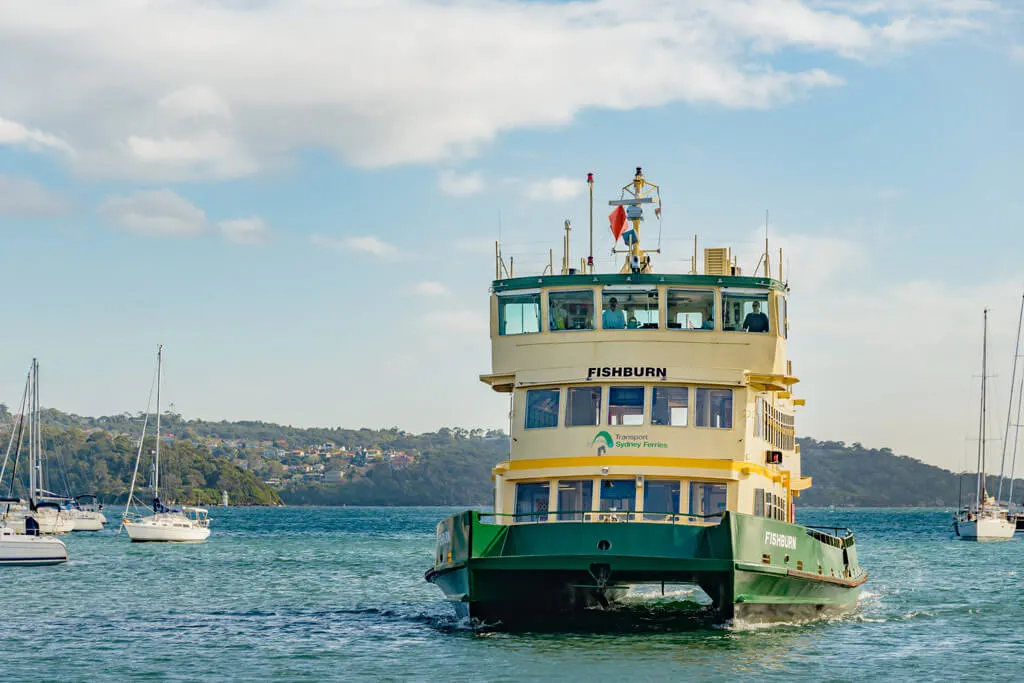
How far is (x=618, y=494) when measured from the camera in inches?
1117

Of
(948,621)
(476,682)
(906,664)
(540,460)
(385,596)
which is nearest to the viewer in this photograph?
(476,682)

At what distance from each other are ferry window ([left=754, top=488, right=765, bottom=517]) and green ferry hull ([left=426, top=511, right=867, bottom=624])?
1.04m

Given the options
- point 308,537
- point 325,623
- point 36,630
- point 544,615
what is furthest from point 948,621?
point 308,537

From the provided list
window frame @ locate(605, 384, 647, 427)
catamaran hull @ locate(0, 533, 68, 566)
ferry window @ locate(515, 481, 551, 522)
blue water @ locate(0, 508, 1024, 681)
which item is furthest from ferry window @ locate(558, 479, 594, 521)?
catamaran hull @ locate(0, 533, 68, 566)

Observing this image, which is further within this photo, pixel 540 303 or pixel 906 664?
pixel 540 303

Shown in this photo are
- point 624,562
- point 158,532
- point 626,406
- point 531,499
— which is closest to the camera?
point 624,562

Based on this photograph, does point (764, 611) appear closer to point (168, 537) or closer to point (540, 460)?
point (540, 460)

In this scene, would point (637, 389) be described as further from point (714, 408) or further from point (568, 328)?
point (568, 328)

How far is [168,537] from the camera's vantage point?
8919 centimetres

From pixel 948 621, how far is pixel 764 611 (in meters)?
10.9

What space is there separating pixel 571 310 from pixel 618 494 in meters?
3.97

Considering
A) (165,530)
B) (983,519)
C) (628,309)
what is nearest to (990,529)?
(983,519)

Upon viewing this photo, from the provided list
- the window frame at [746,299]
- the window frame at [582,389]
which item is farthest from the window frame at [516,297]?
the window frame at [746,299]

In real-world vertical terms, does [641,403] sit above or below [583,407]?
above
